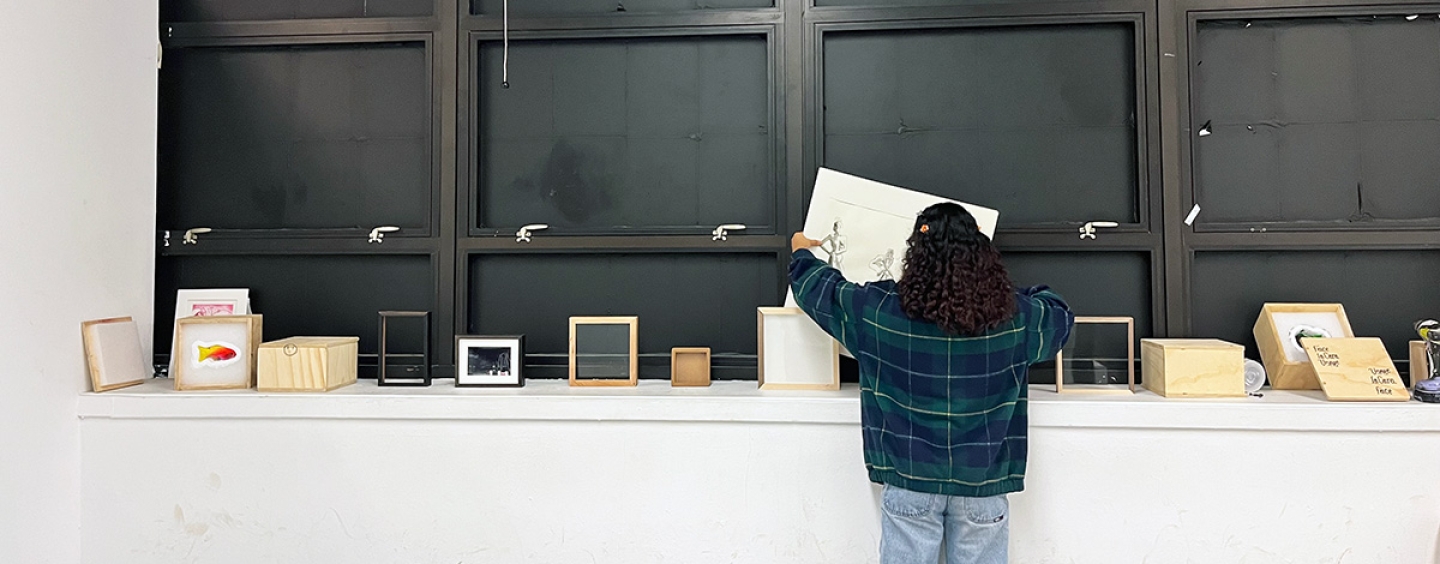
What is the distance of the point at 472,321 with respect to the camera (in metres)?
2.32

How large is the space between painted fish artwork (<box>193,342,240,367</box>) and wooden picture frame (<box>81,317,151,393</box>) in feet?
0.73

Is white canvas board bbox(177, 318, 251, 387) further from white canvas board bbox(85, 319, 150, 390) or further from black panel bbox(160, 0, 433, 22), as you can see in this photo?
black panel bbox(160, 0, 433, 22)

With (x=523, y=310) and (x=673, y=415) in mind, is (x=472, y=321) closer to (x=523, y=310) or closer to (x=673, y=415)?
(x=523, y=310)

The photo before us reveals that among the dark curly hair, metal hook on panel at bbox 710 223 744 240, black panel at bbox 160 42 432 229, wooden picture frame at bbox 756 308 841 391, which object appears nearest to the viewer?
the dark curly hair

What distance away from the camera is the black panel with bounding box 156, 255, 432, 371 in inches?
92.3

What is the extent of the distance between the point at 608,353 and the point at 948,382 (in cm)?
90

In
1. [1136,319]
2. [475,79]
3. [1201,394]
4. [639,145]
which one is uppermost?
[475,79]

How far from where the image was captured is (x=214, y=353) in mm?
2072

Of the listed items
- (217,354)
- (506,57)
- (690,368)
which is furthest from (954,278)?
(217,354)

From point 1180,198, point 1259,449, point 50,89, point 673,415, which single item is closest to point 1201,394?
point 1259,449

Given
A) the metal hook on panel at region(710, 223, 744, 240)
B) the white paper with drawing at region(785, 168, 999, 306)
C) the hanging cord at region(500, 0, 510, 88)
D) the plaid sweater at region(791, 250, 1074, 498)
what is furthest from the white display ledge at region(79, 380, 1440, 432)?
the hanging cord at region(500, 0, 510, 88)

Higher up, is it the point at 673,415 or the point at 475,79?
the point at 475,79

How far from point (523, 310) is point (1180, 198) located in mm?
1866

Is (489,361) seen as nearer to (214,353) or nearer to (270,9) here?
(214,353)
